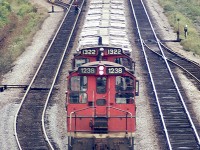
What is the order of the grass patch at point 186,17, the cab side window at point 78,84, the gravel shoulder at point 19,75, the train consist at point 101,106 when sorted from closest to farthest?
Answer: the train consist at point 101,106 → the cab side window at point 78,84 → the gravel shoulder at point 19,75 → the grass patch at point 186,17

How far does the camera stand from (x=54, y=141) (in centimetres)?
2469

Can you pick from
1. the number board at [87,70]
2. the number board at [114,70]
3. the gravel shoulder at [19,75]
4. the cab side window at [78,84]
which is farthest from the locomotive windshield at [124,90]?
the gravel shoulder at [19,75]

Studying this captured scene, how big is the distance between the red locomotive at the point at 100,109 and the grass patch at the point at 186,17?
1915cm

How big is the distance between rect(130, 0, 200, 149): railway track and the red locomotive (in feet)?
8.15

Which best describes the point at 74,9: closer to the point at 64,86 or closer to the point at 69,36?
the point at 69,36

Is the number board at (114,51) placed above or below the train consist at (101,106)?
above

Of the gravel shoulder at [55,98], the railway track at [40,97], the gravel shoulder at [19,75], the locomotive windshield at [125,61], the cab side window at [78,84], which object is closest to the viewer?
the cab side window at [78,84]

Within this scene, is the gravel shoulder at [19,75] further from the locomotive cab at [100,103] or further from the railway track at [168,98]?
the railway track at [168,98]

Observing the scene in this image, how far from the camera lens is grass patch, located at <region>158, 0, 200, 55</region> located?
42.3 meters

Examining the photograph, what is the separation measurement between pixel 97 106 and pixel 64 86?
999cm

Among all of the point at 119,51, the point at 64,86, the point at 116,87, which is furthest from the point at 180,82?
the point at 116,87

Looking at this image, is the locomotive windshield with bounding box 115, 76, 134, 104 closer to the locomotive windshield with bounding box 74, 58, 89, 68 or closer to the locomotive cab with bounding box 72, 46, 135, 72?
the locomotive cab with bounding box 72, 46, 135, 72

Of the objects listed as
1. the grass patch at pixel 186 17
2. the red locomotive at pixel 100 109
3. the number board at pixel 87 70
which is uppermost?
the number board at pixel 87 70

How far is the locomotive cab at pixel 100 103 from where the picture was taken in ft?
72.3
